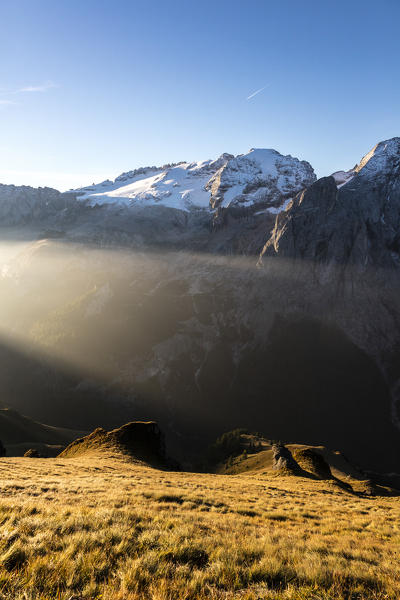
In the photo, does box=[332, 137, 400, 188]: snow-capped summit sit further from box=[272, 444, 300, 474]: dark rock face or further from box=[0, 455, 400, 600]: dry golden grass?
box=[0, 455, 400, 600]: dry golden grass

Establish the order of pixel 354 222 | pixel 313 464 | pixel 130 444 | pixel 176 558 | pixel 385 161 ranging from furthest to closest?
pixel 385 161 → pixel 354 222 → pixel 313 464 → pixel 130 444 → pixel 176 558

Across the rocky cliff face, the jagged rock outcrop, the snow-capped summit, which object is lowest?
the rocky cliff face

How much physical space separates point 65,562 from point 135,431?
136 ft

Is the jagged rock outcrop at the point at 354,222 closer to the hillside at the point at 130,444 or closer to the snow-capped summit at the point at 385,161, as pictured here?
the snow-capped summit at the point at 385,161

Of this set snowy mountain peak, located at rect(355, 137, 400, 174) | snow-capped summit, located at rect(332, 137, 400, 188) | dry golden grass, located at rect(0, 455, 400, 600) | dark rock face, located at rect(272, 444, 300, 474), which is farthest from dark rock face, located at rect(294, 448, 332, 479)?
snowy mountain peak, located at rect(355, 137, 400, 174)

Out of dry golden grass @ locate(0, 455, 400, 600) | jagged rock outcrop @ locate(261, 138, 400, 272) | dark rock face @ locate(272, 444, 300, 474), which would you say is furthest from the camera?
jagged rock outcrop @ locate(261, 138, 400, 272)

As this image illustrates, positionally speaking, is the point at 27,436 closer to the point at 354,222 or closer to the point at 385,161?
the point at 354,222

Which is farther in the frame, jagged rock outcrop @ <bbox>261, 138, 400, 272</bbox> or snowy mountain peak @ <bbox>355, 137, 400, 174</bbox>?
snowy mountain peak @ <bbox>355, 137, 400, 174</bbox>

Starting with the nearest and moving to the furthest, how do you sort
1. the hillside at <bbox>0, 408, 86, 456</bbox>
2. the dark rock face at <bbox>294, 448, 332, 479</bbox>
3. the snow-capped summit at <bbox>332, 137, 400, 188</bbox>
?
the dark rock face at <bbox>294, 448, 332, 479</bbox> → the hillside at <bbox>0, 408, 86, 456</bbox> → the snow-capped summit at <bbox>332, 137, 400, 188</bbox>

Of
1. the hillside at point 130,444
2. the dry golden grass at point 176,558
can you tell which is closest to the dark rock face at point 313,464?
the hillside at point 130,444

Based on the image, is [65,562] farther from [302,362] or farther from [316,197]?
[316,197]

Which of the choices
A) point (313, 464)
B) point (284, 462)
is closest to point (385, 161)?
point (313, 464)

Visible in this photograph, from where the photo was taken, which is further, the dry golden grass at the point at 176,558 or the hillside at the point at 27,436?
the hillside at the point at 27,436

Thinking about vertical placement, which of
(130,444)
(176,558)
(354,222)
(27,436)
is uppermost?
(354,222)
